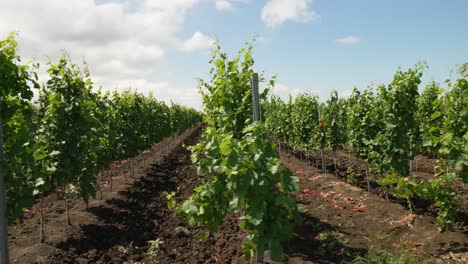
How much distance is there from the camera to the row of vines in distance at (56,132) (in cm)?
521

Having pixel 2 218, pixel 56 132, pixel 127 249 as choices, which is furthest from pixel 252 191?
pixel 56 132

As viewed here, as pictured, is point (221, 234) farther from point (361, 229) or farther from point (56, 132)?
point (56, 132)

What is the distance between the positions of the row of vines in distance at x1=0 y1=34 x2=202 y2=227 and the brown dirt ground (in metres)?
0.93

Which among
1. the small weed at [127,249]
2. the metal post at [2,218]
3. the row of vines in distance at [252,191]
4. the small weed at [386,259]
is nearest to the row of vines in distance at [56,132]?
the metal post at [2,218]

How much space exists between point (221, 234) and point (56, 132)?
4046mm

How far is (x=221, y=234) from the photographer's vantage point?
7191mm

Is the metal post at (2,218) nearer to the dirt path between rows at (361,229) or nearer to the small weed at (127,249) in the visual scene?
the small weed at (127,249)

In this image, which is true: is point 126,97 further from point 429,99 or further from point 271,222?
point 429,99

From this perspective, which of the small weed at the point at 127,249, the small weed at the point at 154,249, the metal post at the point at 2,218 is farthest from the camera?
the small weed at the point at 127,249

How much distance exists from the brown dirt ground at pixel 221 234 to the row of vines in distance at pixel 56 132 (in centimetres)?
93

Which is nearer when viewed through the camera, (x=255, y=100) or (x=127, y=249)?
(x=255, y=100)

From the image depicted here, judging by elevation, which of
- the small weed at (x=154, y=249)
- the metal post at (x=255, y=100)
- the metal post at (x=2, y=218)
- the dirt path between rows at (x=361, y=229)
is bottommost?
the small weed at (x=154, y=249)

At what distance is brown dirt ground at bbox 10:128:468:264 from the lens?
6168 mm

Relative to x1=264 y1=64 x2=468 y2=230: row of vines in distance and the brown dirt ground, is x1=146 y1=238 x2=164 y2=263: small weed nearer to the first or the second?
the brown dirt ground
